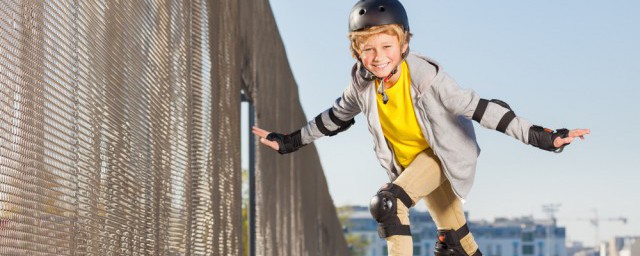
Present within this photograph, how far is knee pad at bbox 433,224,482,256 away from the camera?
19.8ft

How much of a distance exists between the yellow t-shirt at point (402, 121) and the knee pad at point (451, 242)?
1.76 ft

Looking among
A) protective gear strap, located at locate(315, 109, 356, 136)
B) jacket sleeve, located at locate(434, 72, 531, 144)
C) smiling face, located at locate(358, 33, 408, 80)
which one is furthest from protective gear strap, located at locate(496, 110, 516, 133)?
protective gear strap, located at locate(315, 109, 356, 136)

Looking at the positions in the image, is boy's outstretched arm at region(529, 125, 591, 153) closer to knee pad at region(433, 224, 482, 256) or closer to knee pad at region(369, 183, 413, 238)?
knee pad at region(369, 183, 413, 238)

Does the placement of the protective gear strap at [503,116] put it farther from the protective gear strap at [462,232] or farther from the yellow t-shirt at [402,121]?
the protective gear strap at [462,232]

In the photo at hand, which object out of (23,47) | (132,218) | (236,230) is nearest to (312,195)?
(236,230)

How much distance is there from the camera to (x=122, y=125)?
4.11 m

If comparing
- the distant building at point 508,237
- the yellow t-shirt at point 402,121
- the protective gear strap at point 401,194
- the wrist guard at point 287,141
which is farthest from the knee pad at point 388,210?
the distant building at point 508,237

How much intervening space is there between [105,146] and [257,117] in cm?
511

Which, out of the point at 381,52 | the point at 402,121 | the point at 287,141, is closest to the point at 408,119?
the point at 402,121

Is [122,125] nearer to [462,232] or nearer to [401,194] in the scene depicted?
[401,194]

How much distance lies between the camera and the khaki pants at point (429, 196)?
549 centimetres

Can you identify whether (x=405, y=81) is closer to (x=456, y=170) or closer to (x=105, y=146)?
(x=456, y=170)

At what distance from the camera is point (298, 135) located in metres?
6.12

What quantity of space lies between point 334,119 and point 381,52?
Result: 0.87 m
